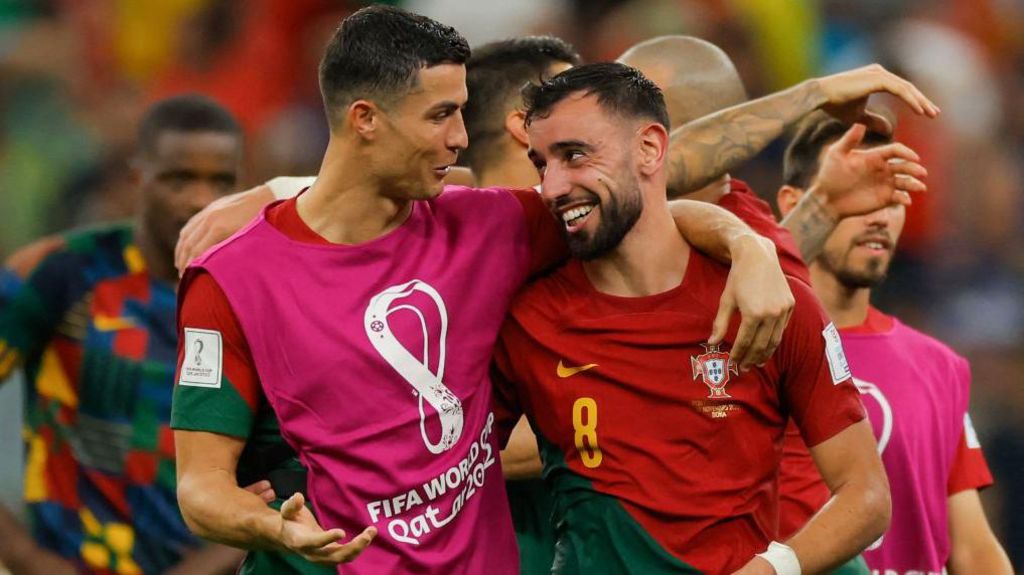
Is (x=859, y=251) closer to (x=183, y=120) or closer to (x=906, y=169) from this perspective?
(x=906, y=169)

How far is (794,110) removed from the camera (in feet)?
14.7

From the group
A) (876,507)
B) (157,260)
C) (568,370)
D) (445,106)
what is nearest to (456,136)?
(445,106)

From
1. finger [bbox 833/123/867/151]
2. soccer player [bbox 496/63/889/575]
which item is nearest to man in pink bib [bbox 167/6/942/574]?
soccer player [bbox 496/63/889/575]

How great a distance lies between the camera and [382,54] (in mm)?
3877

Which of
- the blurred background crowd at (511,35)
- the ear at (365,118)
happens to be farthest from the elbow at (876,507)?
the blurred background crowd at (511,35)

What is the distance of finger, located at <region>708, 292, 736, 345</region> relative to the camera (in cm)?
378

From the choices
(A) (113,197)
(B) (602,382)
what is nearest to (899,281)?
(A) (113,197)

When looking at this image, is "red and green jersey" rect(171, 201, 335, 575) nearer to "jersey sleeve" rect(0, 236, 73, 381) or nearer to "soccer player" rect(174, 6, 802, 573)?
"soccer player" rect(174, 6, 802, 573)

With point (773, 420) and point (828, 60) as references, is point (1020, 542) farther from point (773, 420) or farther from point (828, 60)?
point (773, 420)

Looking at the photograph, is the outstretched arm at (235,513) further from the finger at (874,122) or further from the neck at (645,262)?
the finger at (874,122)

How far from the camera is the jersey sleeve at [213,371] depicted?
3697mm

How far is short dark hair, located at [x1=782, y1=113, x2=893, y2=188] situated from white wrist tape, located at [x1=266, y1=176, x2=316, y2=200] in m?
1.81

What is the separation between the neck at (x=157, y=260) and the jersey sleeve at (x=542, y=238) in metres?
1.83

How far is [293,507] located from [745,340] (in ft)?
3.43
